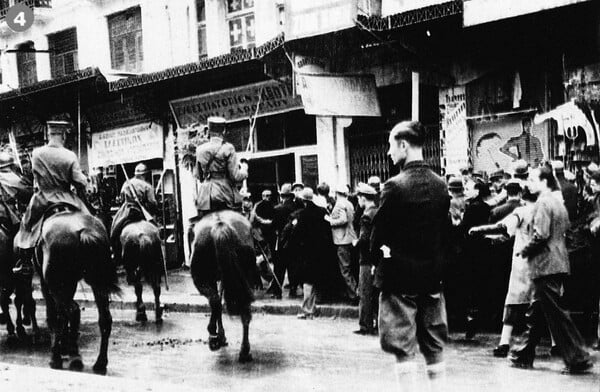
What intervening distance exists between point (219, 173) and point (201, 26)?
12.4 metres

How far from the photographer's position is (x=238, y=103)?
19625 millimetres

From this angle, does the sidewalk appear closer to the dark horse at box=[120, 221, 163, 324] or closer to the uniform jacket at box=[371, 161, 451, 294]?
the dark horse at box=[120, 221, 163, 324]

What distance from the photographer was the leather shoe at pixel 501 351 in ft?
28.5

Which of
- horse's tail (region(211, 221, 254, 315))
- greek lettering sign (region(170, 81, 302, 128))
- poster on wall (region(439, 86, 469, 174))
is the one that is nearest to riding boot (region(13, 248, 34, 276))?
horse's tail (region(211, 221, 254, 315))

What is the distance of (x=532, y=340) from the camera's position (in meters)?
8.05

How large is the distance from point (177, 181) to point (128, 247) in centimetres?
963

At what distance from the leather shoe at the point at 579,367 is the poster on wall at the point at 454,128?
745 centimetres

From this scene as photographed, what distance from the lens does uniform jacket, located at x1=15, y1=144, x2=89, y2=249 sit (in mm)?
8539

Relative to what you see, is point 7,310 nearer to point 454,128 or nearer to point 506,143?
point 454,128

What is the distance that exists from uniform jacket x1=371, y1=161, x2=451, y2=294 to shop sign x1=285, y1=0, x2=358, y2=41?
915 centimetres

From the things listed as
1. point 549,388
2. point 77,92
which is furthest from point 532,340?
point 77,92

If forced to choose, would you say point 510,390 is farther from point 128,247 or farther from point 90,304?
point 90,304

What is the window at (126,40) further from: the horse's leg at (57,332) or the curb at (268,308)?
the horse's leg at (57,332)

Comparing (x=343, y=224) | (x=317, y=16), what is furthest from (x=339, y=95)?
(x=343, y=224)
